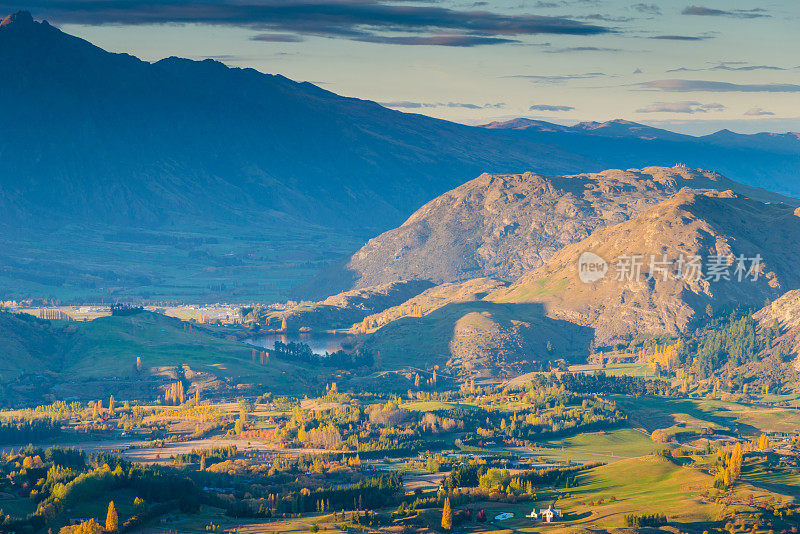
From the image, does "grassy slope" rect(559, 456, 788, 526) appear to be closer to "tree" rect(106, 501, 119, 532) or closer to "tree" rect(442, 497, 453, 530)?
"tree" rect(442, 497, 453, 530)

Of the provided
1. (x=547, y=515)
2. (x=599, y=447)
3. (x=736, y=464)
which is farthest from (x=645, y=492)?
(x=599, y=447)

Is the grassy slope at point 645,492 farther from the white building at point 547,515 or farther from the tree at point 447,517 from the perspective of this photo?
the tree at point 447,517

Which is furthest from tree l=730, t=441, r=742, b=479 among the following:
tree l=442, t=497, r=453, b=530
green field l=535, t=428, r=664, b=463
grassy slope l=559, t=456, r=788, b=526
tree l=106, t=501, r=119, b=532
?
tree l=106, t=501, r=119, b=532

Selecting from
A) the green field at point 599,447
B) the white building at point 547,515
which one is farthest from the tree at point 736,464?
the green field at point 599,447

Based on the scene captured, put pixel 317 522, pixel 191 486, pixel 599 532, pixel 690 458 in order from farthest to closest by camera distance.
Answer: pixel 690 458 < pixel 191 486 < pixel 317 522 < pixel 599 532

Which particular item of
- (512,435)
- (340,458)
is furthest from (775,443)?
(340,458)

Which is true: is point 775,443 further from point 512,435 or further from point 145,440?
point 145,440

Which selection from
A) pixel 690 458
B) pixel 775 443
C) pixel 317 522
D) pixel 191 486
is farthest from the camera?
pixel 775 443

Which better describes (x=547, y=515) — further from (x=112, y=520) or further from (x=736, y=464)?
(x=112, y=520)

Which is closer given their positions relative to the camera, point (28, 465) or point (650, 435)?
point (28, 465)

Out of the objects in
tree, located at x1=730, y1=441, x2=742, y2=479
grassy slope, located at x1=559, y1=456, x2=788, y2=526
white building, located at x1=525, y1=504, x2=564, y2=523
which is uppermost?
tree, located at x1=730, y1=441, x2=742, y2=479

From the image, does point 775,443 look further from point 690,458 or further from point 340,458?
point 340,458
